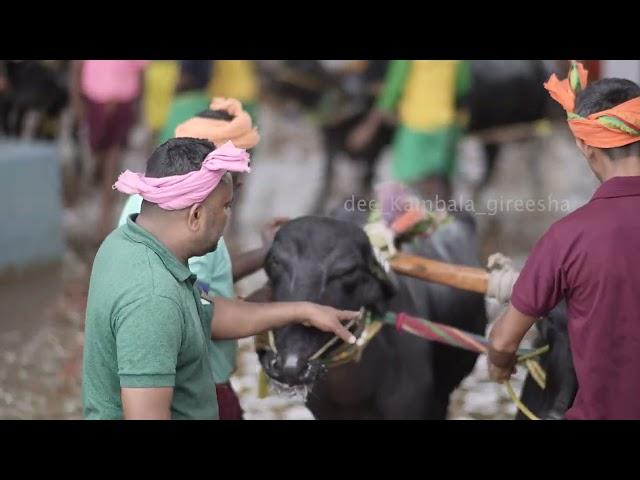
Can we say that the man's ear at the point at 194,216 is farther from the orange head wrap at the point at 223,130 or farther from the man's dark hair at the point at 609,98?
the man's dark hair at the point at 609,98

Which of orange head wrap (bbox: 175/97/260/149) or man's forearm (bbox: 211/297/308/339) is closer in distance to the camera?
man's forearm (bbox: 211/297/308/339)

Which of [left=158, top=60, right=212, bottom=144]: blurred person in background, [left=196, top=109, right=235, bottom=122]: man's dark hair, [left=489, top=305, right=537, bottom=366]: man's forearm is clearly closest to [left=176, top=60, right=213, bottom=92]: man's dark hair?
[left=158, top=60, right=212, bottom=144]: blurred person in background

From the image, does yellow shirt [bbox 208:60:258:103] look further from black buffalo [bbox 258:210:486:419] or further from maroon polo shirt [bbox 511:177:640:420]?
maroon polo shirt [bbox 511:177:640:420]

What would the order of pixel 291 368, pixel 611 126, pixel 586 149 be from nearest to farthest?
pixel 611 126 < pixel 586 149 < pixel 291 368

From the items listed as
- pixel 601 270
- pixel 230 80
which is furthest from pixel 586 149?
pixel 230 80

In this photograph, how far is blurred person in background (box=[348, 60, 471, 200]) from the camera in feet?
31.0

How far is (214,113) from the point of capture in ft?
14.4

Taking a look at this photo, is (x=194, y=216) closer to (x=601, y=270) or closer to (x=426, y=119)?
(x=601, y=270)

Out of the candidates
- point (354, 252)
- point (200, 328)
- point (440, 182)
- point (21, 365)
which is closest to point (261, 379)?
point (354, 252)

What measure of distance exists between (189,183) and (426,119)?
671 cm

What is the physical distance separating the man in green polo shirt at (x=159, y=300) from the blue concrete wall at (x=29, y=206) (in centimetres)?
713

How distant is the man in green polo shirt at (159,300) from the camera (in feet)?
9.42

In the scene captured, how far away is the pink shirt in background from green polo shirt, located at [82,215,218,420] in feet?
25.3

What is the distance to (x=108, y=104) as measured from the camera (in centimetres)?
1066
